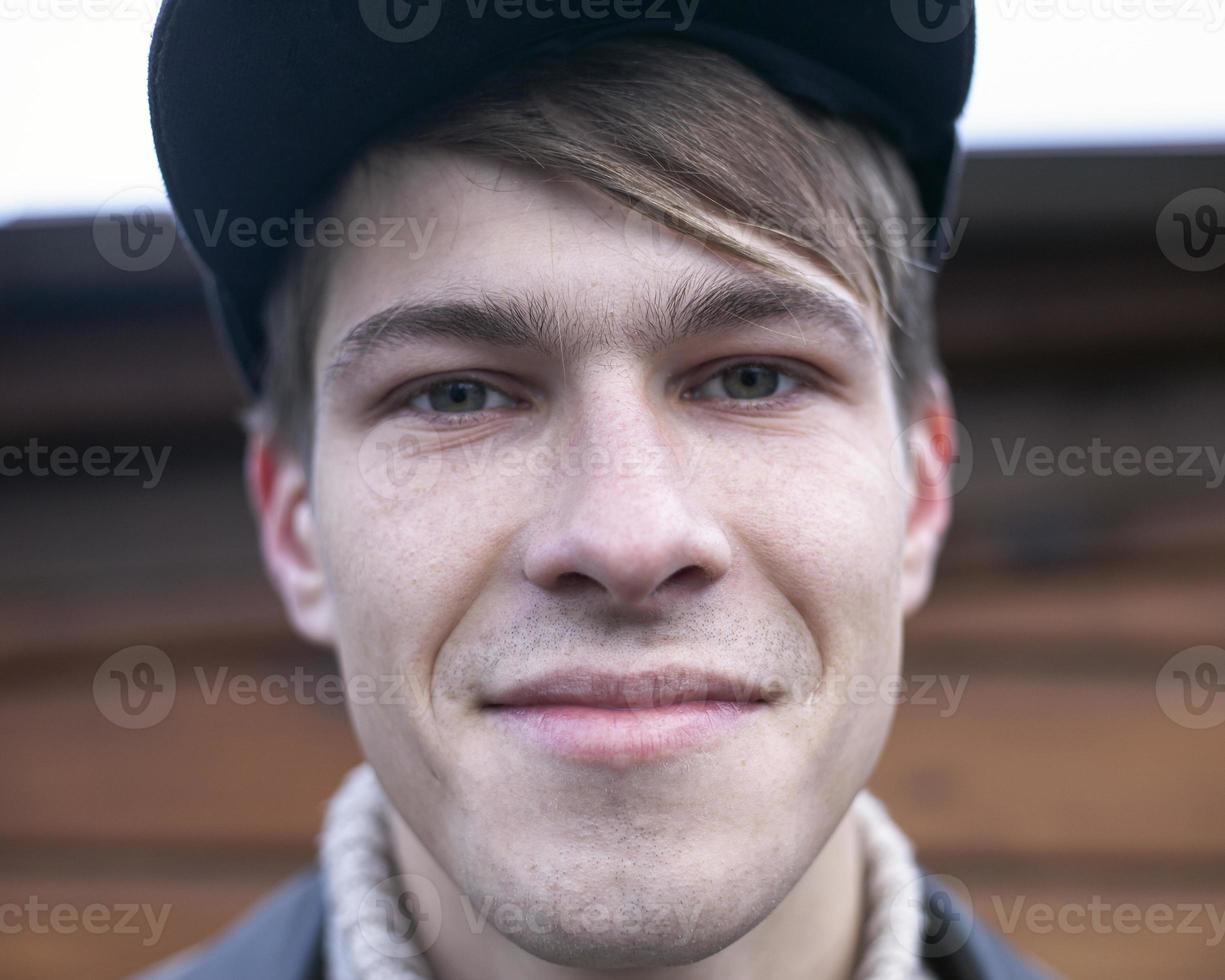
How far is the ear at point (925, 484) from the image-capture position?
4.99ft

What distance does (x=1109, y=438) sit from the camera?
2260 mm

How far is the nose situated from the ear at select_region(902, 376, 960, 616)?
0.52 meters

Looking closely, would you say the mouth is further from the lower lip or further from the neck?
the neck

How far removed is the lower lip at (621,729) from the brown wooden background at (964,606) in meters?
1.33

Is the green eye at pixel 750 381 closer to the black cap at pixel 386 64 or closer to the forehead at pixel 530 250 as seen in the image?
the forehead at pixel 530 250

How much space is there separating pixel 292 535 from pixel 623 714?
0.72 meters

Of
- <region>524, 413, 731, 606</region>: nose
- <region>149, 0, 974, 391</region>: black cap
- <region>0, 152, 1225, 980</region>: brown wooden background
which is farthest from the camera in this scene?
<region>0, 152, 1225, 980</region>: brown wooden background

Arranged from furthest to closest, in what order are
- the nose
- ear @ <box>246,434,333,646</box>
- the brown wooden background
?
1. the brown wooden background
2. ear @ <box>246,434,333,646</box>
3. the nose

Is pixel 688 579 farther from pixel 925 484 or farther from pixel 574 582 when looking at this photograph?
pixel 925 484

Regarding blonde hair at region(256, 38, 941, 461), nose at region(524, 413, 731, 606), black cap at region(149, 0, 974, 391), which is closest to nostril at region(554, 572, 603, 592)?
nose at region(524, 413, 731, 606)

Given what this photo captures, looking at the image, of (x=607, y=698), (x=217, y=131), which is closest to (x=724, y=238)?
(x=607, y=698)

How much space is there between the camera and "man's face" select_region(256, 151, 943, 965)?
1.08m

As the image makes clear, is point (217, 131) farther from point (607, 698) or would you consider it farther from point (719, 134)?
point (607, 698)

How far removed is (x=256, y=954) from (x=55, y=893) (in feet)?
3.87
